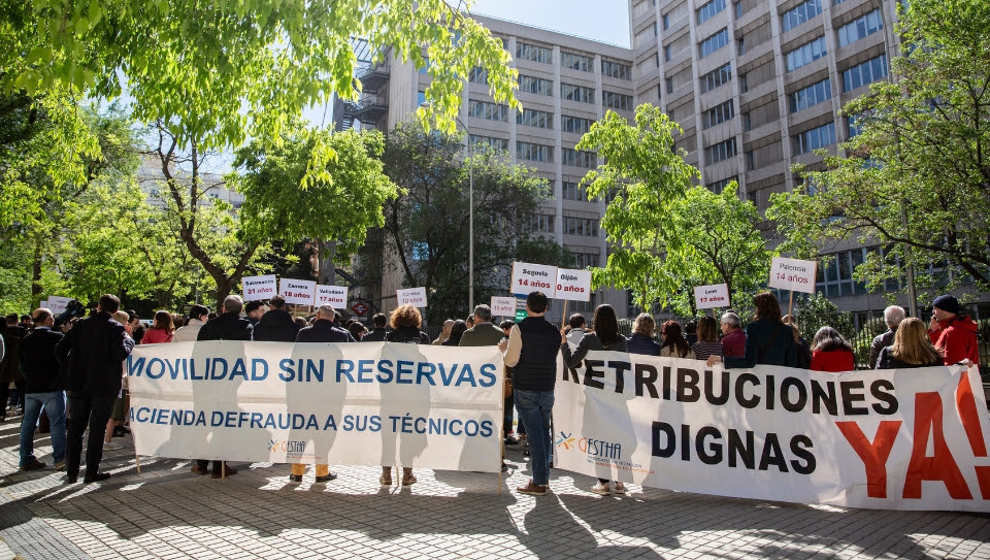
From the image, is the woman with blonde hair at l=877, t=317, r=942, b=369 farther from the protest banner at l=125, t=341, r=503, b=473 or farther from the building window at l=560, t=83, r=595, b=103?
the building window at l=560, t=83, r=595, b=103

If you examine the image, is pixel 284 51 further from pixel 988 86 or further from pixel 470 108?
pixel 470 108

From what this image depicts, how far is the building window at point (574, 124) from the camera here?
65.4 meters

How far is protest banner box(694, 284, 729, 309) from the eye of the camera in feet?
46.4

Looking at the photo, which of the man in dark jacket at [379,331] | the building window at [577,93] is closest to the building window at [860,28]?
the building window at [577,93]

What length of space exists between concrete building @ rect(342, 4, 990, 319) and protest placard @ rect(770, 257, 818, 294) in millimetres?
25206

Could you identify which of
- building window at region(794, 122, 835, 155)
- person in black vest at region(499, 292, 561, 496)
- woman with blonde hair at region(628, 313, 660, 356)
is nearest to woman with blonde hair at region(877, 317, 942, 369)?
woman with blonde hair at region(628, 313, 660, 356)

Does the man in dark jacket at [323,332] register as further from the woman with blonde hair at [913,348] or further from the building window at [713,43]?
the building window at [713,43]

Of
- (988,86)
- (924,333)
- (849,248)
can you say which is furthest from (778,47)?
(924,333)

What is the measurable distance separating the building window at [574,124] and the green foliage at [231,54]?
5868cm

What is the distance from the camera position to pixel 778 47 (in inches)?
1911

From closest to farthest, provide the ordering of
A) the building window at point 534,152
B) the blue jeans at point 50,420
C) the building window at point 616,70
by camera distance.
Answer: the blue jeans at point 50,420 → the building window at point 534,152 → the building window at point 616,70

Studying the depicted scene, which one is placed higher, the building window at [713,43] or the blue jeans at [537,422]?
the building window at [713,43]

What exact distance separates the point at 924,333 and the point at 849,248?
39.1 metres

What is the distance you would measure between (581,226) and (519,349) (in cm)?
5935
